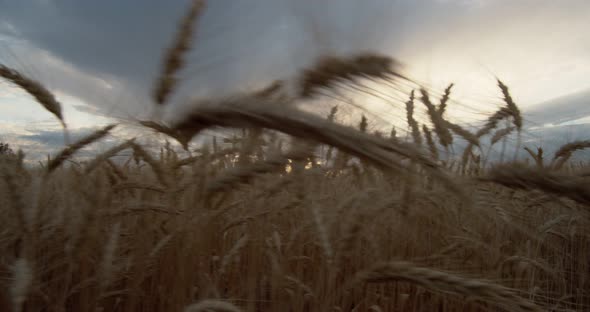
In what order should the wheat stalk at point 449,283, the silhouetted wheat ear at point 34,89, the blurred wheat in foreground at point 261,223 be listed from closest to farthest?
the wheat stalk at point 449,283
the blurred wheat in foreground at point 261,223
the silhouetted wheat ear at point 34,89

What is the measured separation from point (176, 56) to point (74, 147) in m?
0.56

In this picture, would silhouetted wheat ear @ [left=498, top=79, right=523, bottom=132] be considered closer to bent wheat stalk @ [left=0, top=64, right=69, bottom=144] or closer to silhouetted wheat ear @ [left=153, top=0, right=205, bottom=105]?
silhouetted wheat ear @ [left=153, top=0, right=205, bottom=105]

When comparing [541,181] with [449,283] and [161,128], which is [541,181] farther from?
[161,128]

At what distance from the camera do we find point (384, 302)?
1.66 metres

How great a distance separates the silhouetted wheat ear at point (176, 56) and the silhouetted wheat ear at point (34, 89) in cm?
49

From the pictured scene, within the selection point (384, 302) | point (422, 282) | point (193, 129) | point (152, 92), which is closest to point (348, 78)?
point (193, 129)

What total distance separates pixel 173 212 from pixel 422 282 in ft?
3.36

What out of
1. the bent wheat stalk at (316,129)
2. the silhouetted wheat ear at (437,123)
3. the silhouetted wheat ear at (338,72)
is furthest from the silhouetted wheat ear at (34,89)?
the silhouetted wheat ear at (437,123)

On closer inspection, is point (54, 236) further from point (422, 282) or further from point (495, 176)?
point (495, 176)

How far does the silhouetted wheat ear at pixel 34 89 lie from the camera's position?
153 cm

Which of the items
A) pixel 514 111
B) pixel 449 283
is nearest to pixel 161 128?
pixel 449 283

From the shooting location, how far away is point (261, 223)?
1641 mm

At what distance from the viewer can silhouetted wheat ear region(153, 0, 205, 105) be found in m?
1.43

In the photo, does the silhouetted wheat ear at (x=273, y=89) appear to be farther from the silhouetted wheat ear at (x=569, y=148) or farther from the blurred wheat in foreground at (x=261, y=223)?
the silhouetted wheat ear at (x=569, y=148)
